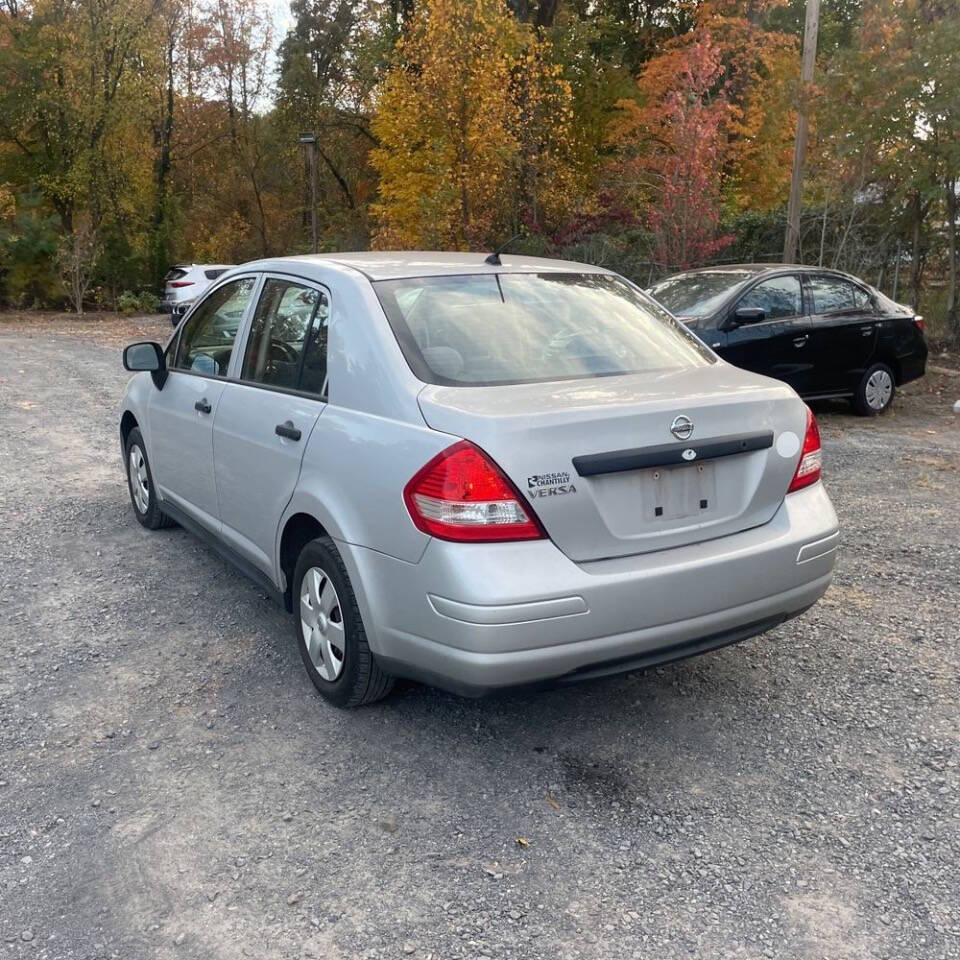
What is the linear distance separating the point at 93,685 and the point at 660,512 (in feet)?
7.92

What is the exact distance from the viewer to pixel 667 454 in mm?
3125

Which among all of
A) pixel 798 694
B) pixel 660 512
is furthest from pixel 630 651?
pixel 798 694

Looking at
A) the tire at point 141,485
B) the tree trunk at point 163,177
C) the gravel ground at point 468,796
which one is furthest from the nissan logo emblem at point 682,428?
the tree trunk at point 163,177

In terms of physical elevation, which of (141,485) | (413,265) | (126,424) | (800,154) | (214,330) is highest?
(800,154)

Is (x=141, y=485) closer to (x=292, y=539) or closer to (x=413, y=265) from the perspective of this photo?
(x=292, y=539)

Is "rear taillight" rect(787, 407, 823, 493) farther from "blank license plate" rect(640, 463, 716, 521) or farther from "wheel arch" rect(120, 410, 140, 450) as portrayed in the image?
"wheel arch" rect(120, 410, 140, 450)

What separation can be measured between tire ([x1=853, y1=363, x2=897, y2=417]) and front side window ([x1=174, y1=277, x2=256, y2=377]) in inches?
292

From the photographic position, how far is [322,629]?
365cm

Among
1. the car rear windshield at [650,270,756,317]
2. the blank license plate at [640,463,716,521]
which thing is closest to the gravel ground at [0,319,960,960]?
the blank license plate at [640,463,716,521]

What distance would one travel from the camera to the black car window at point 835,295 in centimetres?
978

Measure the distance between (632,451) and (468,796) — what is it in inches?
48.6

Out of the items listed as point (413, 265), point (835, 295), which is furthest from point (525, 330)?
point (835, 295)

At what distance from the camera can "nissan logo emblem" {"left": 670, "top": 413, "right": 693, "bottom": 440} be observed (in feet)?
10.4

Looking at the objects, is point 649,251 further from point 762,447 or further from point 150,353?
point 762,447
